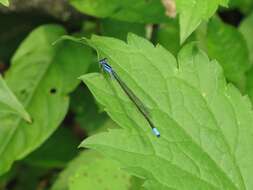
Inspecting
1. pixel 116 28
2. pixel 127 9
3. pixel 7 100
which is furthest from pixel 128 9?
pixel 7 100

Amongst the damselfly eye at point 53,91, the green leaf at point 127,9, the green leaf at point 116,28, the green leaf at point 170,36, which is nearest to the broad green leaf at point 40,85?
the damselfly eye at point 53,91

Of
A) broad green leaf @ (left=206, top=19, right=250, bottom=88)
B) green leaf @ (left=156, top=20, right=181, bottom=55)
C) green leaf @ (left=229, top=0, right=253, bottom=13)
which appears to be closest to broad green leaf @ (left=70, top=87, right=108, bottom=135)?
green leaf @ (left=156, top=20, right=181, bottom=55)

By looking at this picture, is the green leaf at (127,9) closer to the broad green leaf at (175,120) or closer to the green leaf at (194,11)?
the broad green leaf at (175,120)

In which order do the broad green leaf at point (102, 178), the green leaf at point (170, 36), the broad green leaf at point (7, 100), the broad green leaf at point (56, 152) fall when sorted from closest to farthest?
the broad green leaf at point (7, 100)
the broad green leaf at point (102, 178)
the green leaf at point (170, 36)
the broad green leaf at point (56, 152)

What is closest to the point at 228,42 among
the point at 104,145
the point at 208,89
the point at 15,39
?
the point at 208,89

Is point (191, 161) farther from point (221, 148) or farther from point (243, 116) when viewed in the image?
point (243, 116)

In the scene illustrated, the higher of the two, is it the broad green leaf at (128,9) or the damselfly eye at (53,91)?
the broad green leaf at (128,9)

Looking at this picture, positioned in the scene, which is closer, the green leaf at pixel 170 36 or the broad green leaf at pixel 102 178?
the broad green leaf at pixel 102 178
